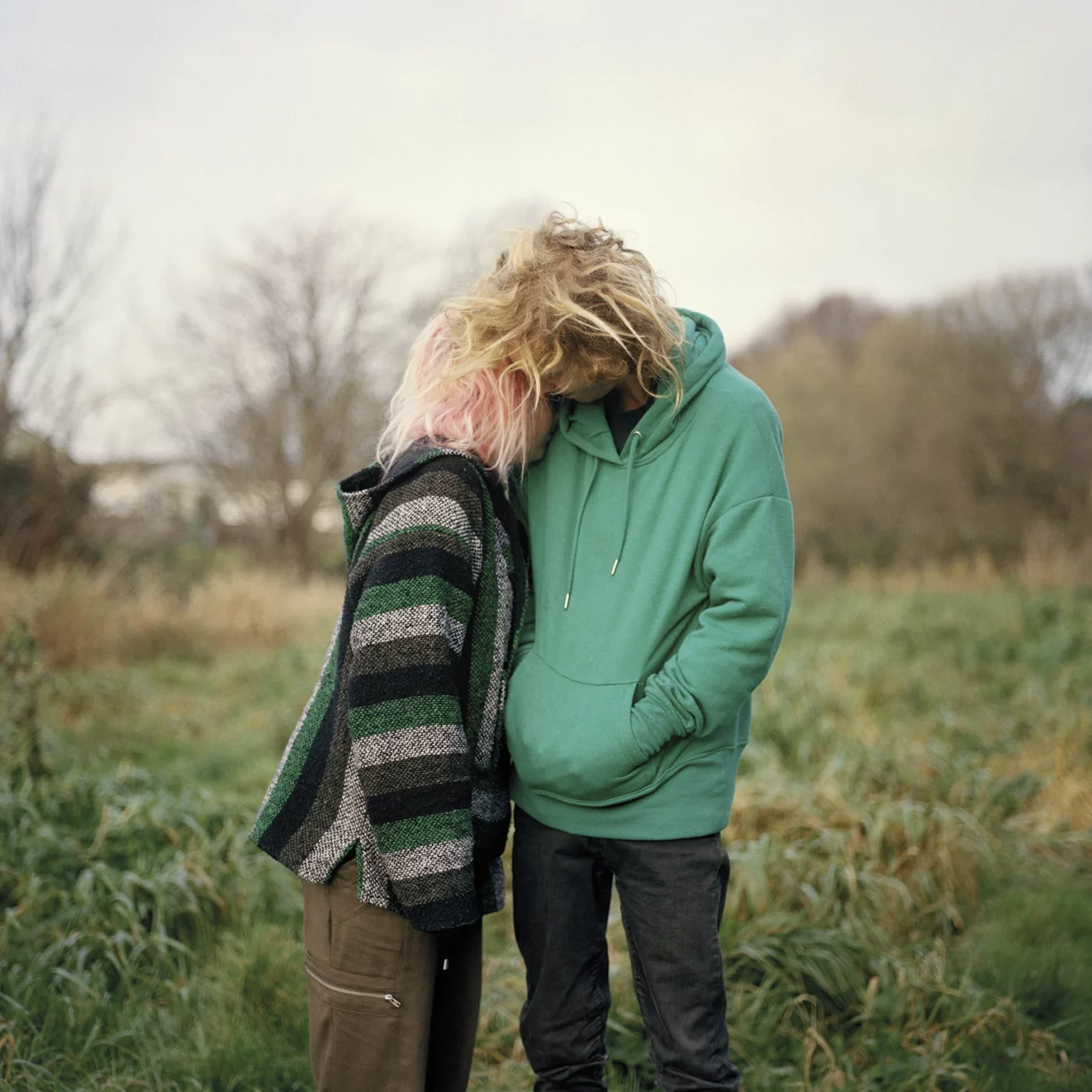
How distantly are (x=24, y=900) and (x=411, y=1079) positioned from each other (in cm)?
188

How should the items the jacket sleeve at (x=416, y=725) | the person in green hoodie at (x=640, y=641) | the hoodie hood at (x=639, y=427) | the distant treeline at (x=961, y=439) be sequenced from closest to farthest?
1. the jacket sleeve at (x=416, y=725)
2. the person in green hoodie at (x=640, y=641)
3. the hoodie hood at (x=639, y=427)
4. the distant treeline at (x=961, y=439)

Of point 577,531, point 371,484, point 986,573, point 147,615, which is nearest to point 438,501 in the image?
point 371,484

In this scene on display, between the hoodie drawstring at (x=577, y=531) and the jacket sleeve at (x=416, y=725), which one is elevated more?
the hoodie drawstring at (x=577, y=531)

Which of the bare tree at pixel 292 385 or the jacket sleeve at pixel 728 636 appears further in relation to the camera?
the bare tree at pixel 292 385

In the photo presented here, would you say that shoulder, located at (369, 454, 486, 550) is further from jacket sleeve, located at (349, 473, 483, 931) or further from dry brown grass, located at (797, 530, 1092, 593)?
dry brown grass, located at (797, 530, 1092, 593)

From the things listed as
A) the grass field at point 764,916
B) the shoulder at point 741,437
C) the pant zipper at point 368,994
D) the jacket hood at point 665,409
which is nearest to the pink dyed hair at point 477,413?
the jacket hood at point 665,409

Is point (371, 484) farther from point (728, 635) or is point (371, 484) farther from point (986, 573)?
point (986, 573)

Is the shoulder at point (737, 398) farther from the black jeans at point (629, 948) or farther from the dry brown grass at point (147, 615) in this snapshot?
the dry brown grass at point (147, 615)

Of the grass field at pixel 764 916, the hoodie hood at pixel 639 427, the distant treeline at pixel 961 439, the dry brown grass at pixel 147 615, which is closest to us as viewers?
the hoodie hood at pixel 639 427

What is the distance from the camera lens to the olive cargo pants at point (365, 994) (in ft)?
5.57

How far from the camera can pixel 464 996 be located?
1992mm

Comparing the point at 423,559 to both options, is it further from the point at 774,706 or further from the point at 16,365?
the point at 16,365


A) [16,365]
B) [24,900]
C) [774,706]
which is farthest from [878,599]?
[24,900]

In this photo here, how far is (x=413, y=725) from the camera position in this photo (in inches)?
64.8
